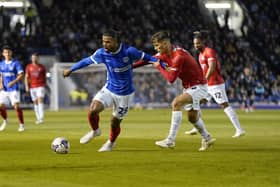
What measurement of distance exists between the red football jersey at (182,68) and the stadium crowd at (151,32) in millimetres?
29901

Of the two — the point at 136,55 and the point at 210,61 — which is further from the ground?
the point at 136,55

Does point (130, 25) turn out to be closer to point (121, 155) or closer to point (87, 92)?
point (87, 92)

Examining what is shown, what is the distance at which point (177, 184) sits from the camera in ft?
32.1

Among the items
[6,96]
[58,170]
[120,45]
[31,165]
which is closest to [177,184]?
[58,170]

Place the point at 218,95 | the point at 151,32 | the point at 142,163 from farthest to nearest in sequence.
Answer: the point at 151,32 → the point at 218,95 → the point at 142,163

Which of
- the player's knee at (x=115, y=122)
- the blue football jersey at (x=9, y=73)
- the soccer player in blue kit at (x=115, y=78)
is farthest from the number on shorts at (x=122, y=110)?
the blue football jersey at (x=9, y=73)

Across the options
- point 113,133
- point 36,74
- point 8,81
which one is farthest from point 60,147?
point 36,74

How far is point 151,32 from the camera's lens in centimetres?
5072

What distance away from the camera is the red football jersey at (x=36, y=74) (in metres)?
29.2

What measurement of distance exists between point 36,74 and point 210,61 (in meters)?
11.8

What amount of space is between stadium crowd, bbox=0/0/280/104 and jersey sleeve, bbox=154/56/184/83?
Answer: 99.7 ft

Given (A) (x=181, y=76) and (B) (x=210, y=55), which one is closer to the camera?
(A) (x=181, y=76)

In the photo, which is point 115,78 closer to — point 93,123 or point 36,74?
point 93,123

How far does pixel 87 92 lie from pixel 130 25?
8.74 meters
